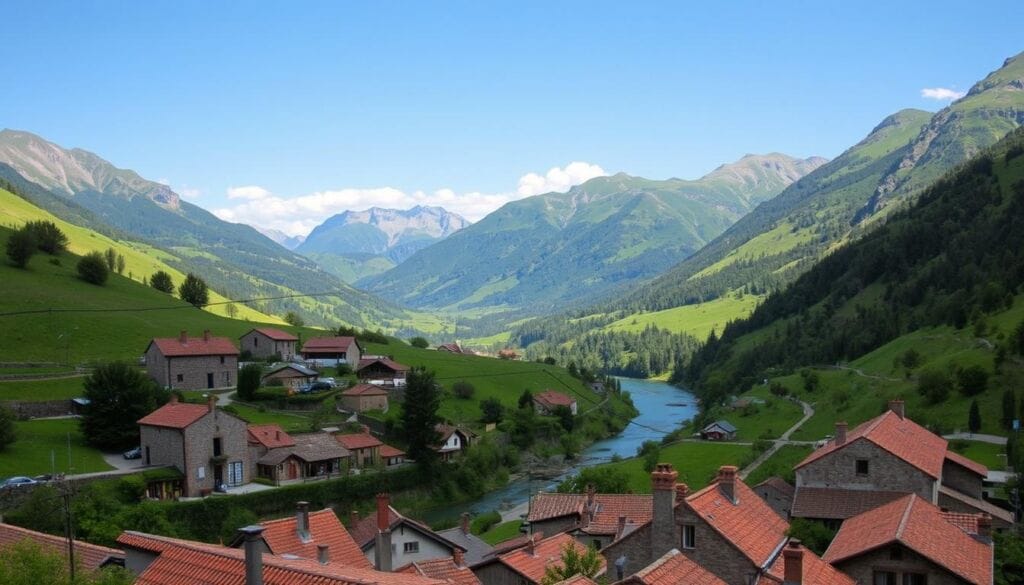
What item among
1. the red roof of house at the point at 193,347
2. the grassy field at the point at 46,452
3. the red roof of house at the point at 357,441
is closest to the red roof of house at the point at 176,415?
the grassy field at the point at 46,452

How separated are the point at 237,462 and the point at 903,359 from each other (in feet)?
240

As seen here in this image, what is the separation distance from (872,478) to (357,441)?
176ft

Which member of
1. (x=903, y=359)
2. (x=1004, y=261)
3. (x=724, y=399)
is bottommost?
(x=724, y=399)

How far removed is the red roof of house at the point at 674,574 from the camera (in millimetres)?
23378

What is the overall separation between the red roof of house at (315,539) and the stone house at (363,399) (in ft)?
214

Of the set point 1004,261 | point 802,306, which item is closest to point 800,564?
point 1004,261

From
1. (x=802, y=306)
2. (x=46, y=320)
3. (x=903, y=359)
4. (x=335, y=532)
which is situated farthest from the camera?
(x=802, y=306)

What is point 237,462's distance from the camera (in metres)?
71.8

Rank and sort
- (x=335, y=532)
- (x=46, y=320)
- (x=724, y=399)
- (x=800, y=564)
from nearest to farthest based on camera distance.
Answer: (x=800, y=564)
(x=335, y=532)
(x=46, y=320)
(x=724, y=399)

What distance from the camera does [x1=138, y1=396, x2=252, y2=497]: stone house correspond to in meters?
67.8

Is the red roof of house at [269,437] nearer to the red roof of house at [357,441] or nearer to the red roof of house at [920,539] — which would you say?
the red roof of house at [357,441]

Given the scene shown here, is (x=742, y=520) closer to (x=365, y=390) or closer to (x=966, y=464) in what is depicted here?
(x=966, y=464)

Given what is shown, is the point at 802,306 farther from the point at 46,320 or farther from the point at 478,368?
the point at 46,320

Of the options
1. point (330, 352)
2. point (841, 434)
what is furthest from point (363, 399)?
point (841, 434)
